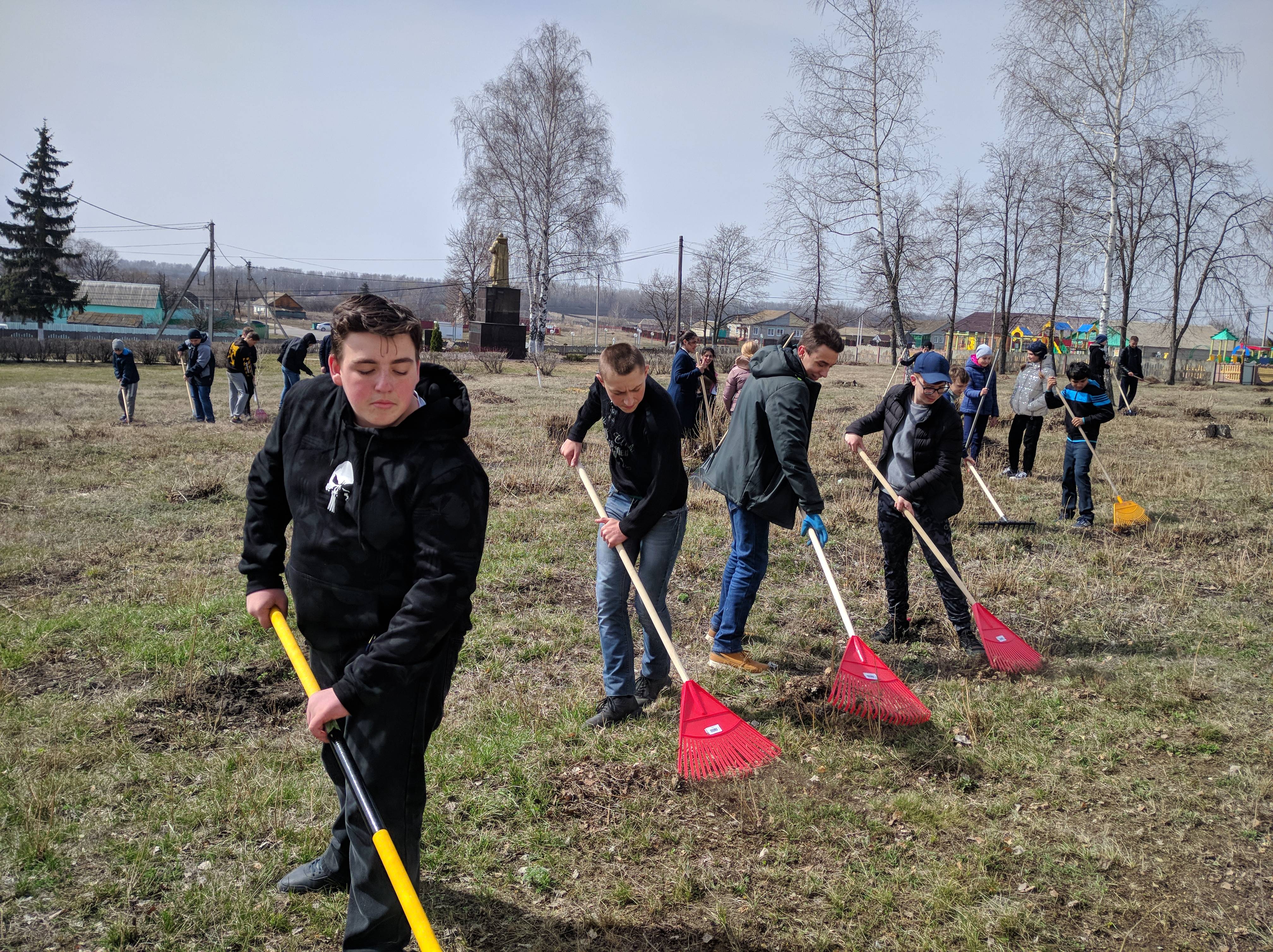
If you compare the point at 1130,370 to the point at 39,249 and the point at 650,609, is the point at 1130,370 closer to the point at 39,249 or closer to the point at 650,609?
the point at 650,609

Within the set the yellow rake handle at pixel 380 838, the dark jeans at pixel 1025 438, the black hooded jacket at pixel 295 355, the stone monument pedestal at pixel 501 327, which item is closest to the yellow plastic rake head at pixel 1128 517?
the dark jeans at pixel 1025 438

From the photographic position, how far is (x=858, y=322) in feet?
241

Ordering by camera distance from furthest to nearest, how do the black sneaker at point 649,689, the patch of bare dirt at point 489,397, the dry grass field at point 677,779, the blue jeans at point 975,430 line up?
the patch of bare dirt at point 489,397 < the blue jeans at point 975,430 < the black sneaker at point 649,689 < the dry grass field at point 677,779

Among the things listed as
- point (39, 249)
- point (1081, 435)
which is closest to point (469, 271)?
point (39, 249)

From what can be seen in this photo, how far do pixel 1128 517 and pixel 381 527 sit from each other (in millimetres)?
8495

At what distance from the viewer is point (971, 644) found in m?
5.32

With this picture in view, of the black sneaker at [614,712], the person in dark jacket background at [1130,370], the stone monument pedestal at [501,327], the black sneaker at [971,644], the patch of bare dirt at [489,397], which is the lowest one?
the black sneaker at [614,712]

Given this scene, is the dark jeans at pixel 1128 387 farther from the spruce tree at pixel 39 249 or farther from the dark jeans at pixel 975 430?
the spruce tree at pixel 39 249

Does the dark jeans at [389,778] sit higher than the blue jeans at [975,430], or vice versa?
the blue jeans at [975,430]

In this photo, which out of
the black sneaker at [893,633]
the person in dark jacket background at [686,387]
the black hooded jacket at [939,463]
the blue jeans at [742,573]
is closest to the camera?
the blue jeans at [742,573]

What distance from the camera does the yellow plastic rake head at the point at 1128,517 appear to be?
28.0 feet

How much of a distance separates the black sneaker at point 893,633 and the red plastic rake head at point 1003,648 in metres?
0.58

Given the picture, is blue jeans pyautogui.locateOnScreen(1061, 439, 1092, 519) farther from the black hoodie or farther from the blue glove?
the black hoodie

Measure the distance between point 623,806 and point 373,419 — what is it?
213 cm
